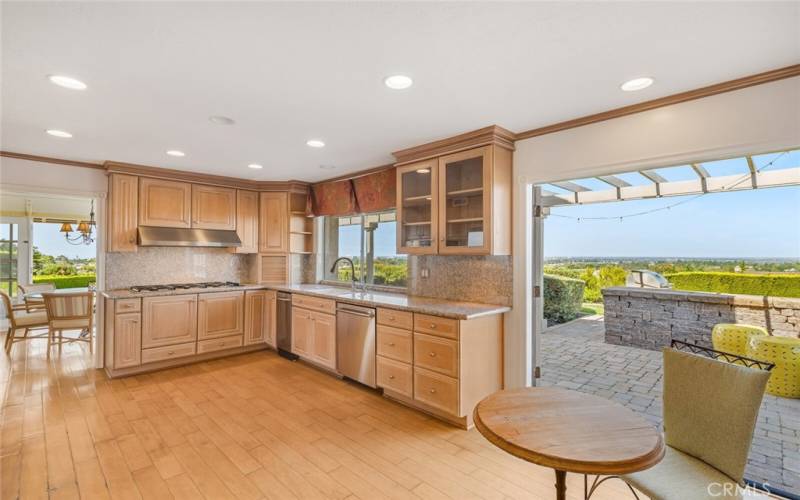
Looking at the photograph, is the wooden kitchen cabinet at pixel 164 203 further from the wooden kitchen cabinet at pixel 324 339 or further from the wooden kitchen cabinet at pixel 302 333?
the wooden kitchen cabinet at pixel 324 339

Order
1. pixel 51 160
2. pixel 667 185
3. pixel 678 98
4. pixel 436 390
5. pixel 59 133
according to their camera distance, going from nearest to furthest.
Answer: pixel 678 98, pixel 436 390, pixel 59 133, pixel 51 160, pixel 667 185

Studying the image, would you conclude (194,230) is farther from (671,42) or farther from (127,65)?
(671,42)

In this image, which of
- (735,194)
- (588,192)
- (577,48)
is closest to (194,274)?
(577,48)

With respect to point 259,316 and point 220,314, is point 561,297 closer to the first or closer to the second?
point 259,316

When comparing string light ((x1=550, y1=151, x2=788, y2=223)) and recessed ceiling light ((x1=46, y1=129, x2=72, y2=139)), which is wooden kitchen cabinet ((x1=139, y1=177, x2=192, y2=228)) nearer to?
recessed ceiling light ((x1=46, y1=129, x2=72, y2=139))

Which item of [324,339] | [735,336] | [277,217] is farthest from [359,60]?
[735,336]

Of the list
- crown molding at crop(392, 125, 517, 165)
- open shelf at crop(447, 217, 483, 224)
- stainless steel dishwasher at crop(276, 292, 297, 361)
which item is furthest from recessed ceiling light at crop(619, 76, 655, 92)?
stainless steel dishwasher at crop(276, 292, 297, 361)

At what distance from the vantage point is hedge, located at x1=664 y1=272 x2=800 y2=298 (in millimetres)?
3828

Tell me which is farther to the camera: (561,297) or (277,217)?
(561,297)

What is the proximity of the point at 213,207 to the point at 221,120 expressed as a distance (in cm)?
243

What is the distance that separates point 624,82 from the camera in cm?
220

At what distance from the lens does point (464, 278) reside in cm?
360

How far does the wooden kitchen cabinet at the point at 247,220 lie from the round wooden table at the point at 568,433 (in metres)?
4.49

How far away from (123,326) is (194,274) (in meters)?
1.20
